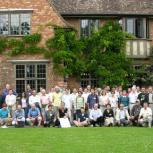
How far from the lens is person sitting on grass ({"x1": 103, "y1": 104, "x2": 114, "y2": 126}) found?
27.6 m

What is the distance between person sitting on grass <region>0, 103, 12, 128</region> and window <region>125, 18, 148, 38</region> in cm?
1251

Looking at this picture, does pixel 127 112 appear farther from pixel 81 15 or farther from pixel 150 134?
pixel 81 15

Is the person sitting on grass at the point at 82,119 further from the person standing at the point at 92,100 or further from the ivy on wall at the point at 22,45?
the ivy on wall at the point at 22,45

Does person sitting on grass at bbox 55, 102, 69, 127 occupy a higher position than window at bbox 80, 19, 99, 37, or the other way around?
window at bbox 80, 19, 99, 37

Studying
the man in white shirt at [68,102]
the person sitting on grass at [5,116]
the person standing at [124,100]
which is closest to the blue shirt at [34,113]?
the person sitting on grass at [5,116]

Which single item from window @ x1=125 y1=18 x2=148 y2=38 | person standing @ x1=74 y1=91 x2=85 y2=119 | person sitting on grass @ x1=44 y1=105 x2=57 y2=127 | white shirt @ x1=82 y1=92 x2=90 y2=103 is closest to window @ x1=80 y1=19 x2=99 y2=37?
window @ x1=125 y1=18 x2=148 y2=38

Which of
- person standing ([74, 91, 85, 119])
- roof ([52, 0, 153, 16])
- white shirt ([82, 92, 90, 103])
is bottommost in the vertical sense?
person standing ([74, 91, 85, 119])

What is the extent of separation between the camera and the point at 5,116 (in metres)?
27.6

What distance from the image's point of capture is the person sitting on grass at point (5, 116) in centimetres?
2723

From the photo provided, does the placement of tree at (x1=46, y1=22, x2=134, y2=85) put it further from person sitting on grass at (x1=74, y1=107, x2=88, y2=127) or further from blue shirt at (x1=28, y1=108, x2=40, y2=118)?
blue shirt at (x1=28, y1=108, x2=40, y2=118)

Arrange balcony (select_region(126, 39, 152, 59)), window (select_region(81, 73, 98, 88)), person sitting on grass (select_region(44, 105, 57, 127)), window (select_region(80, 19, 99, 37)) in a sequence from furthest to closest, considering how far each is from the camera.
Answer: window (select_region(80, 19, 99, 37)), balcony (select_region(126, 39, 152, 59)), window (select_region(81, 73, 98, 88)), person sitting on grass (select_region(44, 105, 57, 127))

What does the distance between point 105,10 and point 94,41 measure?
8.18 ft

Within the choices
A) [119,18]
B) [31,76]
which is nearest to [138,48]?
[119,18]

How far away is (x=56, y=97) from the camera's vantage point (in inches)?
1123
